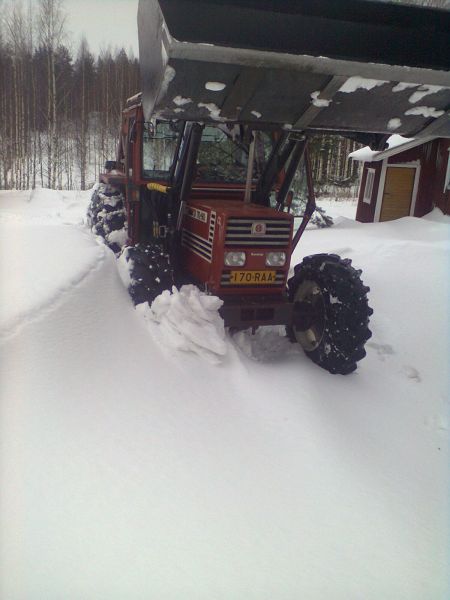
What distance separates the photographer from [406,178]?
14500mm

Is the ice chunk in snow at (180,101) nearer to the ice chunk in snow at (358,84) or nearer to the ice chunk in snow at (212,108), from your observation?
the ice chunk in snow at (212,108)

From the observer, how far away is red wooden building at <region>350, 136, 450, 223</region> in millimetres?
13570

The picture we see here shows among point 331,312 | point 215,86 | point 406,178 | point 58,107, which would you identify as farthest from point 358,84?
point 58,107

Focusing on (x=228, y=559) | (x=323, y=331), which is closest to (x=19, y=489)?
(x=228, y=559)

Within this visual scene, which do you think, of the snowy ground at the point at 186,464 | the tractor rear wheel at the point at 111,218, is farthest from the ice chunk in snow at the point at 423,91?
the tractor rear wheel at the point at 111,218

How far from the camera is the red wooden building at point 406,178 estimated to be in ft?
44.5

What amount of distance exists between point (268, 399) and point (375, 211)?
12.5 m

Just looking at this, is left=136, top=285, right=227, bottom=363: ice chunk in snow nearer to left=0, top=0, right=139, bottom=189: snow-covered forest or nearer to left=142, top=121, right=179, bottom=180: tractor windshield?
left=142, top=121, right=179, bottom=180: tractor windshield

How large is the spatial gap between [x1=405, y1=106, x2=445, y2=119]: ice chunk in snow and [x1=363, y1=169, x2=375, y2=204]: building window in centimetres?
1195

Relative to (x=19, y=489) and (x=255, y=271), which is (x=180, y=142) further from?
(x=19, y=489)

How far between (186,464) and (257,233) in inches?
75.4

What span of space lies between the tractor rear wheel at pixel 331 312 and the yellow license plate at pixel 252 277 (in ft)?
1.14

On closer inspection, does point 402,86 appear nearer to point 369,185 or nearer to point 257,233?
point 257,233

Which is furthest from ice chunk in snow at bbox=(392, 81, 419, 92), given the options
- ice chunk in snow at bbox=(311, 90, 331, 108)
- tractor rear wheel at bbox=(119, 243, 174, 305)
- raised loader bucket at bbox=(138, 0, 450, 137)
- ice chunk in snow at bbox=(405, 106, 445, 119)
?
tractor rear wheel at bbox=(119, 243, 174, 305)
